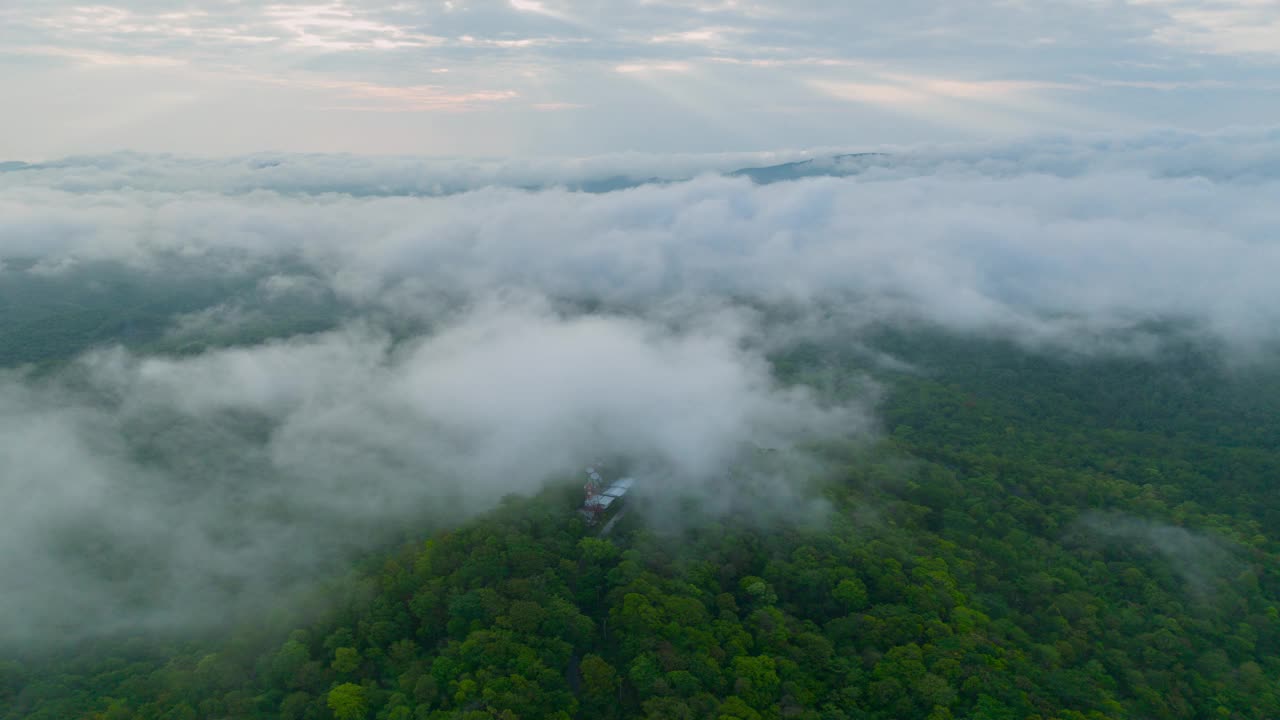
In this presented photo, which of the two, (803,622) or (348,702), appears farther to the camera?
(803,622)

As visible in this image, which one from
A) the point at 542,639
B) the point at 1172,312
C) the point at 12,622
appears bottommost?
the point at 12,622

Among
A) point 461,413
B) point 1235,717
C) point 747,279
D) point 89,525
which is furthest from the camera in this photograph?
point 747,279

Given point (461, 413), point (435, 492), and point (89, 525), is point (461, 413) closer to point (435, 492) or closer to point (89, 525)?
point (435, 492)

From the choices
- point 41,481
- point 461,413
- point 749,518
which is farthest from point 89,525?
point 749,518

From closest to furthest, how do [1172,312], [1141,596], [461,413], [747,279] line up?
1. [1141,596]
2. [461,413]
3. [1172,312]
4. [747,279]

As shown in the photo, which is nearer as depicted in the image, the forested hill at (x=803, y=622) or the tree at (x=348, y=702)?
the tree at (x=348, y=702)

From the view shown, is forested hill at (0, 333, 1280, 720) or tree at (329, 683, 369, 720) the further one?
forested hill at (0, 333, 1280, 720)

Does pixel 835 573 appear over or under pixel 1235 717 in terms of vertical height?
over

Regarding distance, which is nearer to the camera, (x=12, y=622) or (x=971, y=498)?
(x=12, y=622)
